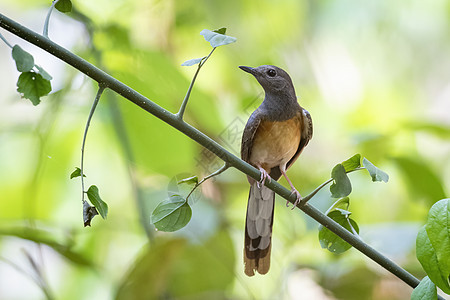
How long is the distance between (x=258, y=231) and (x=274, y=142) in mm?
367

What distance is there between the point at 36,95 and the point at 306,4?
3052 mm

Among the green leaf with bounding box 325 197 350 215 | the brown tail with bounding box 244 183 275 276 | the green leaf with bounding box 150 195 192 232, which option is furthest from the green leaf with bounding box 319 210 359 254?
the brown tail with bounding box 244 183 275 276

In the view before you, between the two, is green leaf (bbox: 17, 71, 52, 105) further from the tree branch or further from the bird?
the bird

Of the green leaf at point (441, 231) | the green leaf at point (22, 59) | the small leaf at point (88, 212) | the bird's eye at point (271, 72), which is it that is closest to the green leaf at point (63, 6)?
the green leaf at point (22, 59)

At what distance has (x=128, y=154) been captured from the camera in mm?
2189

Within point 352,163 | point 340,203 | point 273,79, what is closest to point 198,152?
point 273,79

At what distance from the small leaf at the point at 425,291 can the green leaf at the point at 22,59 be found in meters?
0.91

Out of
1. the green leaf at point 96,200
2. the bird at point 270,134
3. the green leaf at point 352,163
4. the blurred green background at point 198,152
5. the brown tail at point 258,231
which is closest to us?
the green leaf at point 96,200

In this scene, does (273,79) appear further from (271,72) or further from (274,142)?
(274,142)

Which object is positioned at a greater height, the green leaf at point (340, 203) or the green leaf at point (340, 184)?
the green leaf at point (340, 203)

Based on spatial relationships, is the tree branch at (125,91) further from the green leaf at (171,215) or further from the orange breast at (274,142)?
the orange breast at (274,142)

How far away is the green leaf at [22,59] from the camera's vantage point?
97 cm

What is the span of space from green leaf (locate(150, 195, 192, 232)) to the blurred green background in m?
0.40

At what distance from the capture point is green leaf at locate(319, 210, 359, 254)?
1.22 m
